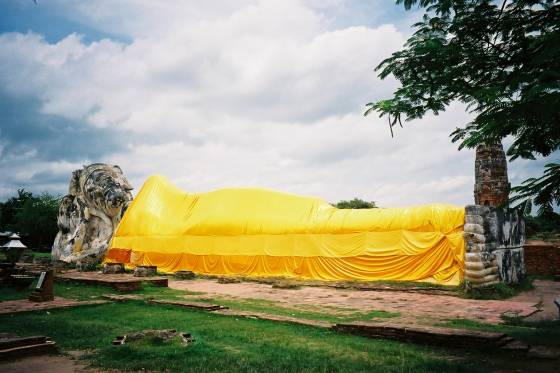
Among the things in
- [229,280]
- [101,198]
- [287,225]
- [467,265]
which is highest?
[101,198]

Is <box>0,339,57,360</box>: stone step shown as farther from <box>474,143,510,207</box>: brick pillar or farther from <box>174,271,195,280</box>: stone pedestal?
<box>474,143,510,207</box>: brick pillar

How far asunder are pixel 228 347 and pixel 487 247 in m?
9.71

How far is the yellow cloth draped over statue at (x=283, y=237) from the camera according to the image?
46.1 feet

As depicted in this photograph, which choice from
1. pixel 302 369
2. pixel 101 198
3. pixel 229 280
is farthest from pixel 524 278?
pixel 101 198

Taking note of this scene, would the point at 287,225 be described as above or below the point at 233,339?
above

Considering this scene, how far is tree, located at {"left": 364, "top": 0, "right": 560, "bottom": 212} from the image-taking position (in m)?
4.14

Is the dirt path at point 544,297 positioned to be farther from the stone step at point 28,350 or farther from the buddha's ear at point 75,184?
the buddha's ear at point 75,184

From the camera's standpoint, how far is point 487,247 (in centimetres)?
1251

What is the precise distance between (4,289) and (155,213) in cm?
1164

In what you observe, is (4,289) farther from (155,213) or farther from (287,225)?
(155,213)

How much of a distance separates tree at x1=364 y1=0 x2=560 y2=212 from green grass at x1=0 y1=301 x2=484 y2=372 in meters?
2.25

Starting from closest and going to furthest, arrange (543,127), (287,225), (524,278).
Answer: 1. (543,127)
2. (524,278)
3. (287,225)

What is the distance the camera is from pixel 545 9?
4457 millimetres

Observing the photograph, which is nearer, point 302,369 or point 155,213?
point 302,369
